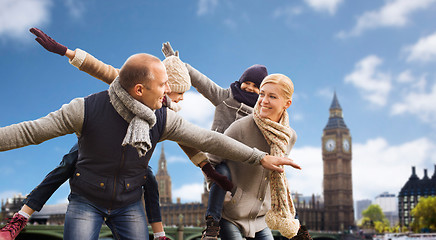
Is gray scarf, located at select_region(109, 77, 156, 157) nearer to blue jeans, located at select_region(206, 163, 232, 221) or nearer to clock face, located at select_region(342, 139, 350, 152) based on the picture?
blue jeans, located at select_region(206, 163, 232, 221)

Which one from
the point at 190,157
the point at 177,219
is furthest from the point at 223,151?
the point at 177,219

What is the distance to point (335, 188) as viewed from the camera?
7838cm

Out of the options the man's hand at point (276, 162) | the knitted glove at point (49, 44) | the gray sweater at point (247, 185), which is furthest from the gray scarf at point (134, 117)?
the knitted glove at point (49, 44)

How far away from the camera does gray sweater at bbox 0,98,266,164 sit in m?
2.06

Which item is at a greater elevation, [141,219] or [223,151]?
[223,151]

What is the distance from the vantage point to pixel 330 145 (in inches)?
3145

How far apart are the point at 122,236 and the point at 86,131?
0.56 m

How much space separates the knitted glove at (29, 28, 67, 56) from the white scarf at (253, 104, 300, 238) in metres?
1.25

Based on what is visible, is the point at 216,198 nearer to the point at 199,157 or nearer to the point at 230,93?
the point at 199,157

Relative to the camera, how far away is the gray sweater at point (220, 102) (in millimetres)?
3383

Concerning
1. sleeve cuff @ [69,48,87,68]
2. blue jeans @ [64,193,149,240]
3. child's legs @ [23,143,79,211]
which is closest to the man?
blue jeans @ [64,193,149,240]

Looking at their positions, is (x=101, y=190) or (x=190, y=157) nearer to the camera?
(x=101, y=190)

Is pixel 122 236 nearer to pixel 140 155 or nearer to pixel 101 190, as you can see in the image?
pixel 101 190

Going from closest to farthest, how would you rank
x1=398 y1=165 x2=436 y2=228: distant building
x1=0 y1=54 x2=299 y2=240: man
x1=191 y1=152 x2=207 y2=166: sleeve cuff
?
1. x1=0 y1=54 x2=299 y2=240: man
2. x1=191 y1=152 x2=207 y2=166: sleeve cuff
3. x1=398 y1=165 x2=436 y2=228: distant building
